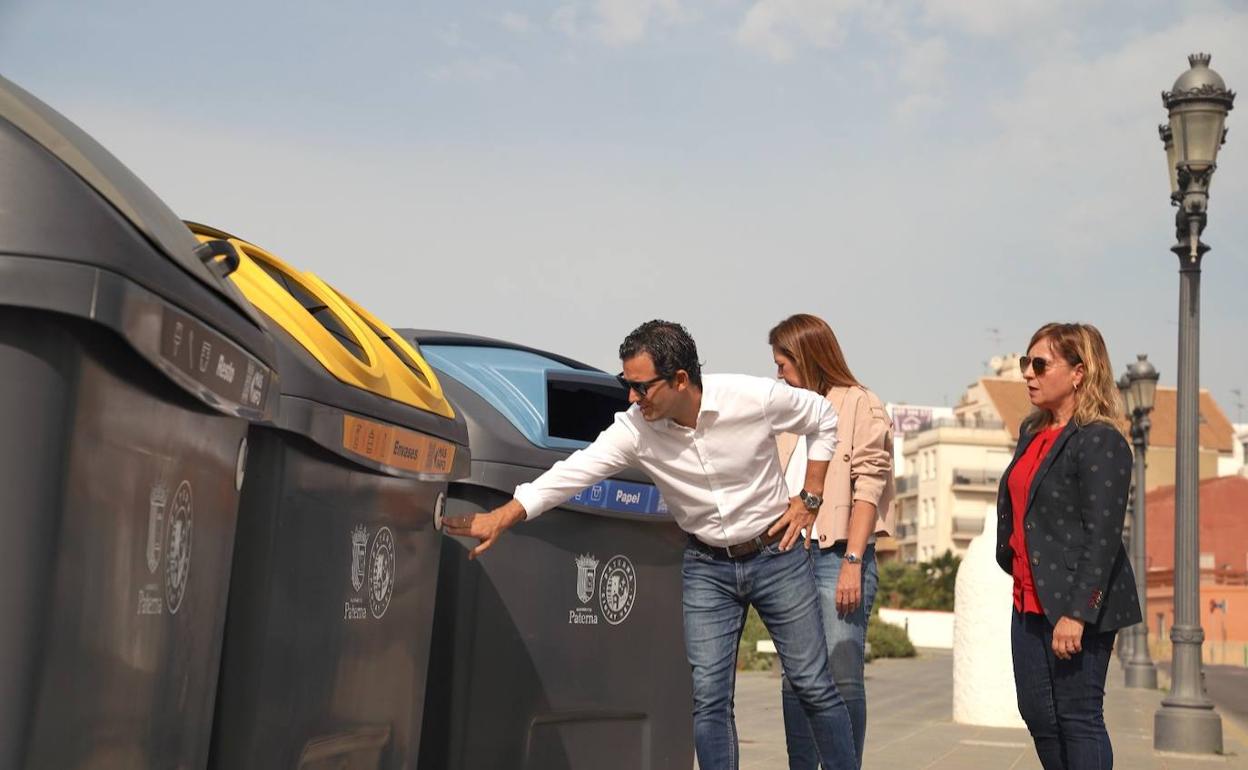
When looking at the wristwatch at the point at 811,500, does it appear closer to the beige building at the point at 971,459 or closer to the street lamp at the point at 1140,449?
the street lamp at the point at 1140,449

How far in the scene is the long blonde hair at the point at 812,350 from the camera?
621cm

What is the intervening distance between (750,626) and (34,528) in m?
22.9

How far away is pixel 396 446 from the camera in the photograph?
4684 mm

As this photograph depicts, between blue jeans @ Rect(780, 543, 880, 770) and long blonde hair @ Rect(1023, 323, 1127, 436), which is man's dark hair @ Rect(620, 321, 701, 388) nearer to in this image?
long blonde hair @ Rect(1023, 323, 1127, 436)

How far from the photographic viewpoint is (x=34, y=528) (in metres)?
2.72

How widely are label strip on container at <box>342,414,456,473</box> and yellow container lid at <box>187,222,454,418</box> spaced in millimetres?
104

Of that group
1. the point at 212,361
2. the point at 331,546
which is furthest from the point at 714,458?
the point at 212,361

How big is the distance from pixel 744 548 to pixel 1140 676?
19.2 metres

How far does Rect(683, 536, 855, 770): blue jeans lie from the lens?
209 inches

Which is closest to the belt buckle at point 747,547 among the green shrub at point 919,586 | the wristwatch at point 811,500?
the wristwatch at point 811,500

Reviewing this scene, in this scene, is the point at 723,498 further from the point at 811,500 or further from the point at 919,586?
the point at 919,586

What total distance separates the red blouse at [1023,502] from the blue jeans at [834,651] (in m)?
0.87

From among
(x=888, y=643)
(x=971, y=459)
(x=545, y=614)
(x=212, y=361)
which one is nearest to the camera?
(x=212, y=361)

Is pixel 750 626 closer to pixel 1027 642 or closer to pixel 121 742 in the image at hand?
pixel 1027 642
